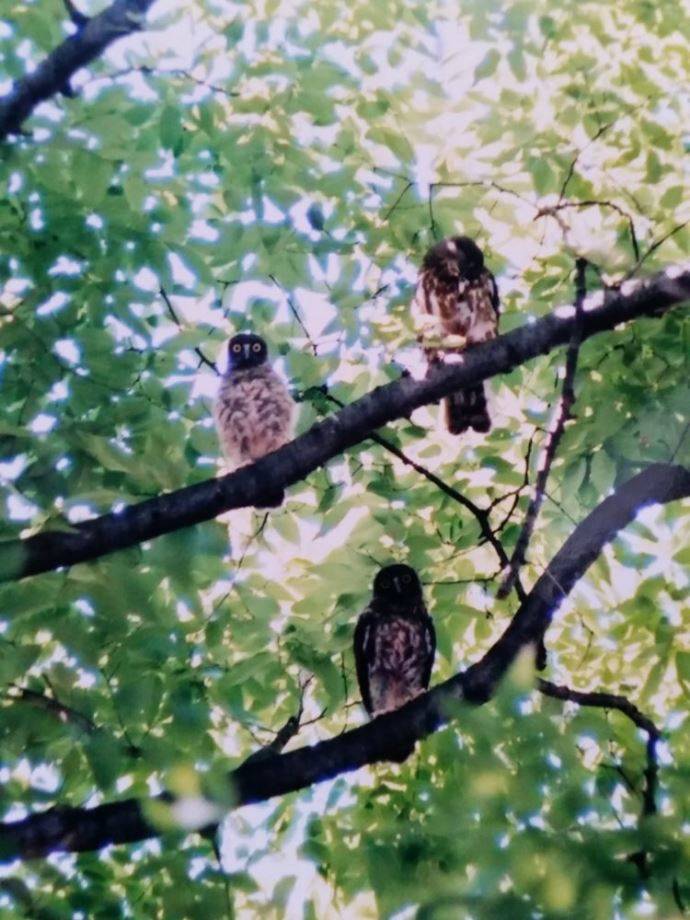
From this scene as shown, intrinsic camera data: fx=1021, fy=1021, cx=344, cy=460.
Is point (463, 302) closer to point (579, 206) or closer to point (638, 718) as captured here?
point (579, 206)

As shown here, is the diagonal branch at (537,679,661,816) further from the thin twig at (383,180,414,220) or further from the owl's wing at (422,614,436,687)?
the thin twig at (383,180,414,220)

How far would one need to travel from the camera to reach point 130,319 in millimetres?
4316

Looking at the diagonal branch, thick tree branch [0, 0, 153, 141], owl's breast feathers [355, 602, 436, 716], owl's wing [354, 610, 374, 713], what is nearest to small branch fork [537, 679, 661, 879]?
the diagonal branch

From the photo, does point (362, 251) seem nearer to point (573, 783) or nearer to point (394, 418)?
point (394, 418)

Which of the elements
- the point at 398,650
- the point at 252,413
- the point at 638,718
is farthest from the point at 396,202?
the point at 398,650

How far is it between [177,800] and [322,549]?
2425 millimetres

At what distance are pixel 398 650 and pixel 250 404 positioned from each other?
1556 millimetres

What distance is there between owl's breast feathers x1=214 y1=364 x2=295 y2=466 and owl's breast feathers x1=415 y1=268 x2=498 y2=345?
2.94 feet

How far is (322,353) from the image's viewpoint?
14.8 ft

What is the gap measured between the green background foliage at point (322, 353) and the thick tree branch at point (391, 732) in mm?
130

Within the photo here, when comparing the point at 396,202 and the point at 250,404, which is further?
the point at 250,404

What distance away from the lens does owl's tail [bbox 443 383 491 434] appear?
4.94 metres

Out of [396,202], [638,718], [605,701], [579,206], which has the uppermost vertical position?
[396,202]

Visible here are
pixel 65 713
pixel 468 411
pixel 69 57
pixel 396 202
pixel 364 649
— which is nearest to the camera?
pixel 65 713
